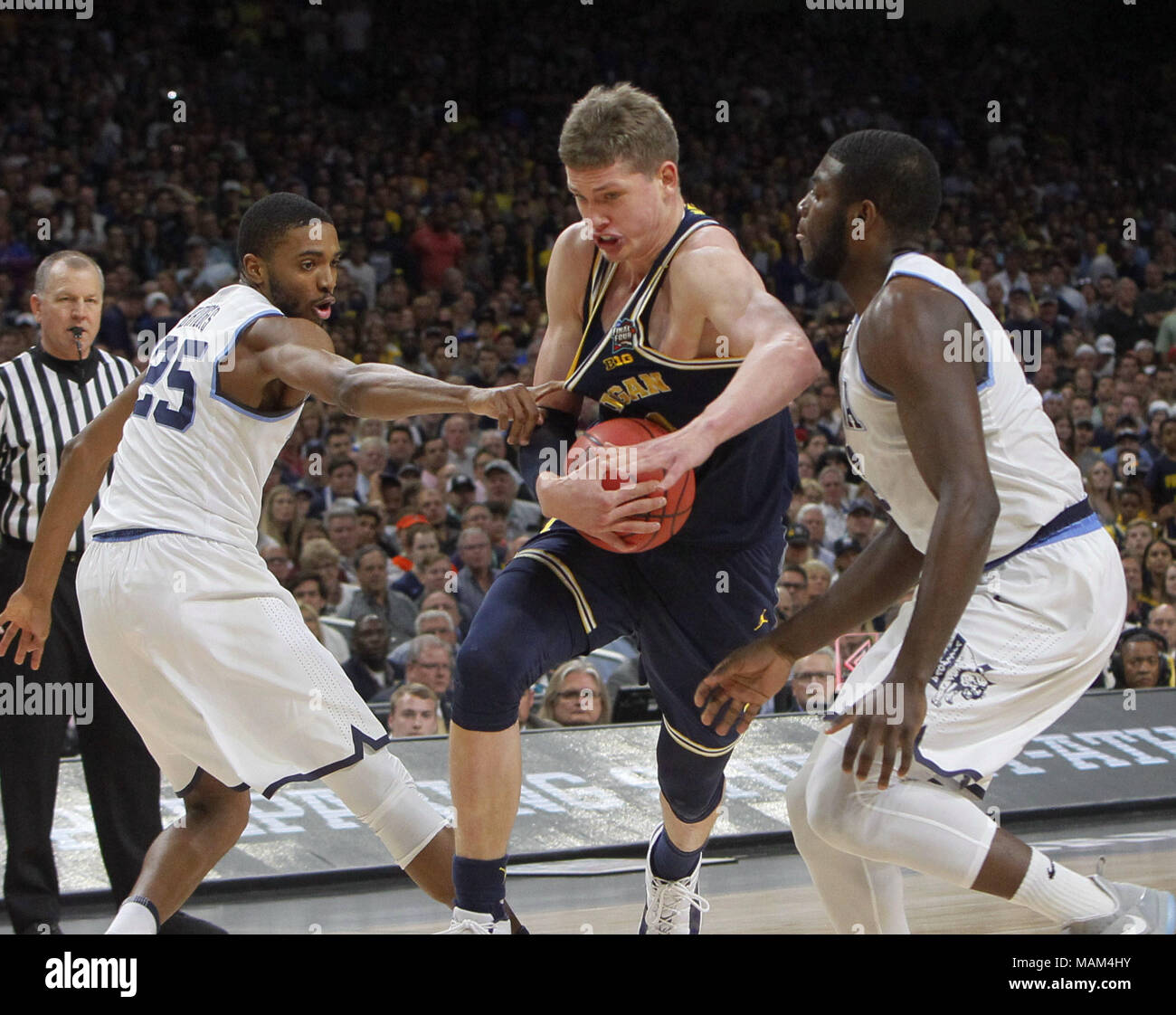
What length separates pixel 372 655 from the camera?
20.5 feet

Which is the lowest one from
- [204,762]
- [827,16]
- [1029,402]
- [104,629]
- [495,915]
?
[495,915]

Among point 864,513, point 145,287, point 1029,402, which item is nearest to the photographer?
point 1029,402

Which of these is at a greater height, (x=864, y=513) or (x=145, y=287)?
(x=145, y=287)

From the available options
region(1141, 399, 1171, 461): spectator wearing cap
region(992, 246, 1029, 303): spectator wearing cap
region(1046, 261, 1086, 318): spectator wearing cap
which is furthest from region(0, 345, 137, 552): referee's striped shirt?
region(1046, 261, 1086, 318): spectator wearing cap

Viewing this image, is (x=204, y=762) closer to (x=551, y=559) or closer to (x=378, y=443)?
(x=551, y=559)

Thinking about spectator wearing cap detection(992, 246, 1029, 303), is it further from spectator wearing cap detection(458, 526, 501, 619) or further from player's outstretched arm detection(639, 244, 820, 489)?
player's outstretched arm detection(639, 244, 820, 489)

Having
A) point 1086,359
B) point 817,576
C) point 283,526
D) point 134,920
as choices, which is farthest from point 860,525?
point 134,920

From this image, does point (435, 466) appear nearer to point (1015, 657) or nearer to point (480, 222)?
point (480, 222)

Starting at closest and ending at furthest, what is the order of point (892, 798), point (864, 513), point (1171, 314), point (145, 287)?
point (892, 798) → point (864, 513) → point (145, 287) → point (1171, 314)

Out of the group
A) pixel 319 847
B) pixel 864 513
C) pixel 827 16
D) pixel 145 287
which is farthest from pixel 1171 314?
pixel 319 847

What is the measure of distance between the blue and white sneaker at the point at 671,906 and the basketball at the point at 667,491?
90 cm

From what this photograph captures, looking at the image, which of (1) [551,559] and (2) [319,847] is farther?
(2) [319,847]

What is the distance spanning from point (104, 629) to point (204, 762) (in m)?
Result: 0.37

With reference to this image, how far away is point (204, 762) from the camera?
3266mm
